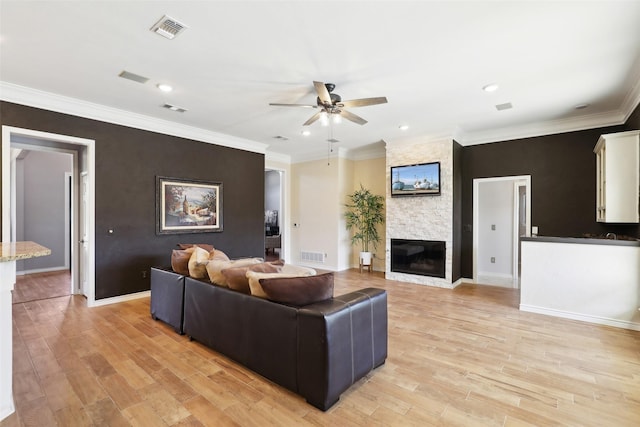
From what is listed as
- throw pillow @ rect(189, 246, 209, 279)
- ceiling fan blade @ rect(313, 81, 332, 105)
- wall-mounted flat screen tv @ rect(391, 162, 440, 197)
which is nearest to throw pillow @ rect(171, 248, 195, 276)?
throw pillow @ rect(189, 246, 209, 279)

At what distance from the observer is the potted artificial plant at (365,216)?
23.5ft

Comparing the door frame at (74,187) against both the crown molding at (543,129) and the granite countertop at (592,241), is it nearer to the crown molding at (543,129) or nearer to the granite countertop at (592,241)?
the crown molding at (543,129)

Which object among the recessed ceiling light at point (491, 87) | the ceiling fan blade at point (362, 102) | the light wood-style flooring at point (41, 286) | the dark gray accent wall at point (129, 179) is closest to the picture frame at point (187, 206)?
the dark gray accent wall at point (129, 179)

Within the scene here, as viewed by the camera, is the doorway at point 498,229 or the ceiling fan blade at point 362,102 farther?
the doorway at point 498,229

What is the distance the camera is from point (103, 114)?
452 centimetres

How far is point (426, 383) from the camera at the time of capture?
244 centimetres

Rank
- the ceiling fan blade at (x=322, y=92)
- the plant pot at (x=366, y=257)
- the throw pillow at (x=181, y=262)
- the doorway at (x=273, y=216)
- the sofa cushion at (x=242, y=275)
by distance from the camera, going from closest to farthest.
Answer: the sofa cushion at (x=242, y=275) → the ceiling fan blade at (x=322, y=92) → the throw pillow at (x=181, y=262) → the plant pot at (x=366, y=257) → the doorway at (x=273, y=216)

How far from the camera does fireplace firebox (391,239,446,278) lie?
19.1 feet

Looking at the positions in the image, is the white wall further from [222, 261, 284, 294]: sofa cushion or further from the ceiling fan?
[222, 261, 284, 294]: sofa cushion

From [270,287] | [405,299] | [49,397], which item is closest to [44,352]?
[49,397]

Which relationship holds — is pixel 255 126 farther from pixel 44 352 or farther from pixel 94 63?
pixel 44 352

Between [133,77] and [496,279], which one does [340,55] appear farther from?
[496,279]

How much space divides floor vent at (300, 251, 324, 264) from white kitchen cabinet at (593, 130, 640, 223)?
5369mm

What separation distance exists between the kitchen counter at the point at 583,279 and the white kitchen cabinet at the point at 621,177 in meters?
0.52
